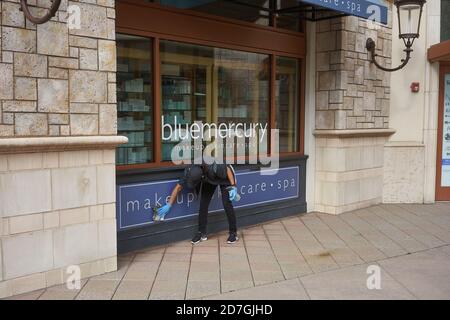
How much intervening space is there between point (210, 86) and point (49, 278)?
11.1 feet

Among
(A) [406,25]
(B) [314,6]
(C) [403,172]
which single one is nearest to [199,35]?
(B) [314,6]

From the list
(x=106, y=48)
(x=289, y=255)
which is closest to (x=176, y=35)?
(x=106, y=48)

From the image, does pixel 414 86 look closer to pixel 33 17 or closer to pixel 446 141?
pixel 446 141

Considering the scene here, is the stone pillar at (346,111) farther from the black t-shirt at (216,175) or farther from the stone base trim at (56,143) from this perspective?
the stone base trim at (56,143)

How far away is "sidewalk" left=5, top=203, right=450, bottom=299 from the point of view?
430cm

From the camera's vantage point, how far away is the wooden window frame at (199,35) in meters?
5.49

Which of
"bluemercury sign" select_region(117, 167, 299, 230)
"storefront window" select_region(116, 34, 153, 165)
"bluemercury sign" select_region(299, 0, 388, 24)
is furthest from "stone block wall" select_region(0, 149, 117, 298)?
"bluemercury sign" select_region(299, 0, 388, 24)

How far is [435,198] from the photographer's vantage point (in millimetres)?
8789

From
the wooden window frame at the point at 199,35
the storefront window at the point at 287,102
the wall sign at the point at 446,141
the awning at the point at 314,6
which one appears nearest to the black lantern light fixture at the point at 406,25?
the awning at the point at 314,6

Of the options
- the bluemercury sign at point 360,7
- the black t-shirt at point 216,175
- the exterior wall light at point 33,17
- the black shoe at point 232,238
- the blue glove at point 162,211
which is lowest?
the black shoe at point 232,238

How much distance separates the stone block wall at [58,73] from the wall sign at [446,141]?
647cm

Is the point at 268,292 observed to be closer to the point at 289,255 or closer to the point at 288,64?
the point at 289,255

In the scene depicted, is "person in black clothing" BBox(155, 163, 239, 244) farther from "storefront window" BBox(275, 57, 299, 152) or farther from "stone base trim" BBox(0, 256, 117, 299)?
"storefront window" BBox(275, 57, 299, 152)

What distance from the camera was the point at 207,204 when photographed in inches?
233
